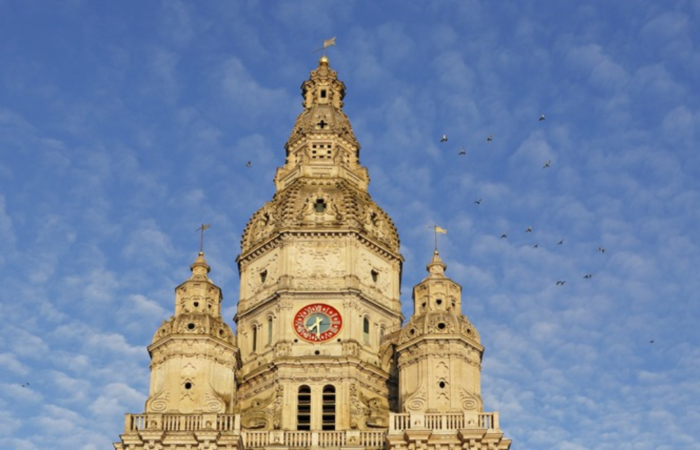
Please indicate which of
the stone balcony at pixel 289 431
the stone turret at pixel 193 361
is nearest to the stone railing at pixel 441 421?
the stone balcony at pixel 289 431

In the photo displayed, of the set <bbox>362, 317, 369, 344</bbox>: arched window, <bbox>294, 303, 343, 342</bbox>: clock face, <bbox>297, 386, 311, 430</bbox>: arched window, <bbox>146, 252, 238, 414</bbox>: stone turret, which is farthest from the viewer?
<bbox>362, 317, 369, 344</bbox>: arched window

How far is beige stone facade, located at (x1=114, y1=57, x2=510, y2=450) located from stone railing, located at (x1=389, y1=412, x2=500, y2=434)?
8cm

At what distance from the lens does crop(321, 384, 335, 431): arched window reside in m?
86.8

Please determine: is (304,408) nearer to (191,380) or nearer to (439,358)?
(191,380)

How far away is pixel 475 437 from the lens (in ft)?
262

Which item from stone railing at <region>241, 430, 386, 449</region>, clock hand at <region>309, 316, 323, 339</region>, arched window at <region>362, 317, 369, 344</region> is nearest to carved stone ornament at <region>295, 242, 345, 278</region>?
clock hand at <region>309, 316, 323, 339</region>

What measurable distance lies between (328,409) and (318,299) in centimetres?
815

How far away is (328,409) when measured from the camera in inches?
3450

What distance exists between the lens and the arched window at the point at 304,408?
8675 cm

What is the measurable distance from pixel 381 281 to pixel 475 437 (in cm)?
1870

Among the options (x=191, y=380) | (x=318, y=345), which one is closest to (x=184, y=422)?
(x=191, y=380)

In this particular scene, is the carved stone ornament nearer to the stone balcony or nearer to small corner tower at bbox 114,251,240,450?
small corner tower at bbox 114,251,240,450

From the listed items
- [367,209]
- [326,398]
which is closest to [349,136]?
[367,209]

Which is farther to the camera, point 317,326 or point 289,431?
point 317,326
